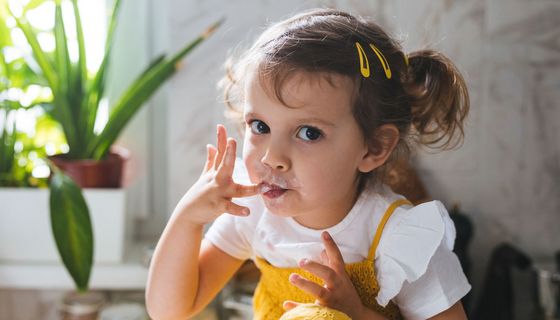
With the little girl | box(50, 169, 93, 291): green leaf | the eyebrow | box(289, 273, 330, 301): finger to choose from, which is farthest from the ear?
box(50, 169, 93, 291): green leaf

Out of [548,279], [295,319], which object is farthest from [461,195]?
[295,319]

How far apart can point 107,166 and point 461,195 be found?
90 cm

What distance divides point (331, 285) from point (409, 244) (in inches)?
5.2

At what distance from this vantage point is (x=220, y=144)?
0.92 m

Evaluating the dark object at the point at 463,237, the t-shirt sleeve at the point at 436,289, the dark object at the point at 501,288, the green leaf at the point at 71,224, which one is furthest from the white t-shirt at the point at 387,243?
the dark object at the point at 501,288

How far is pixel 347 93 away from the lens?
86 centimetres

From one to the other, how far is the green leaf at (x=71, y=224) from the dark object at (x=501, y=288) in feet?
3.10

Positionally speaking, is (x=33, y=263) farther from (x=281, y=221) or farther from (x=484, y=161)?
(x=484, y=161)

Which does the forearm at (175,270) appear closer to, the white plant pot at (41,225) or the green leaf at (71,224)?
the green leaf at (71,224)

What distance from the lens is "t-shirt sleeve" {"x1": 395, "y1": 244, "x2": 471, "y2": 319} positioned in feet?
2.85

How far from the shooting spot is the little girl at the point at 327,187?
843mm

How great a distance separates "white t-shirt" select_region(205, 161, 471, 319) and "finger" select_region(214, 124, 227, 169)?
0.36 feet

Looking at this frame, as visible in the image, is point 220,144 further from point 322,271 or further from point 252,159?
point 322,271

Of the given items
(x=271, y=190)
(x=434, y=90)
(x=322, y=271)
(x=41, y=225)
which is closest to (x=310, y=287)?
(x=322, y=271)
